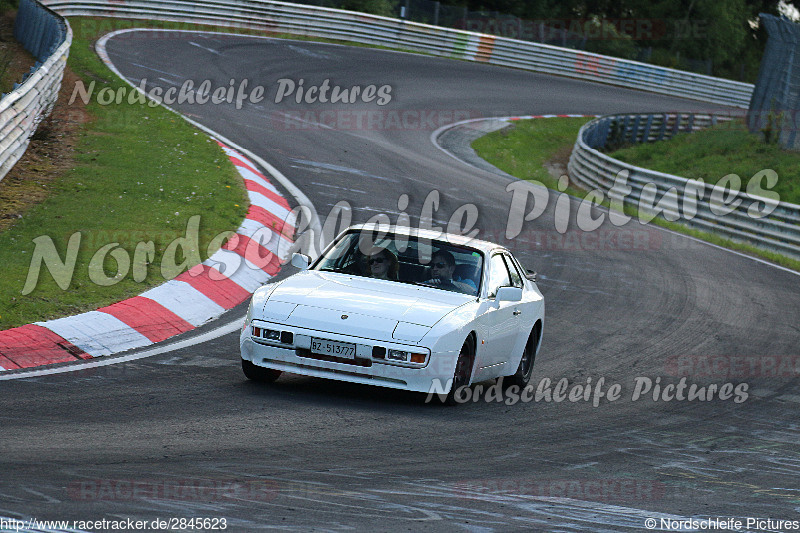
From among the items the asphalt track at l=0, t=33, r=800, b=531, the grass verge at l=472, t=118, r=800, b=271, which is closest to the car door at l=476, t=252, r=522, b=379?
the asphalt track at l=0, t=33, r=800, b=531

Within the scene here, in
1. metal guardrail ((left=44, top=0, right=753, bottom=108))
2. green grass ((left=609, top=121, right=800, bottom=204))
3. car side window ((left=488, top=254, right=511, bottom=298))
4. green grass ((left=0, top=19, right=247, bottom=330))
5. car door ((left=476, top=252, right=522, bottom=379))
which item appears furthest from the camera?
metal guardrail ((left=44, top=0, right=753, bottom=108))

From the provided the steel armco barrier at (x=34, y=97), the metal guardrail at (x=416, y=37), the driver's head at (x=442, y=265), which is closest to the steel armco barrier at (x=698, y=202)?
the steel armco barrier at (x=34, y=97)

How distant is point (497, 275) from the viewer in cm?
934

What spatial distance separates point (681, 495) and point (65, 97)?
16.2 m

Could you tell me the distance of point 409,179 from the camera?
20531 mm

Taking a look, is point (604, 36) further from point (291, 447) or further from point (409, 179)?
point (291, 447)

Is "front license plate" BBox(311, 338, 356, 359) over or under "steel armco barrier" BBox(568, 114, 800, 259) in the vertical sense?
over

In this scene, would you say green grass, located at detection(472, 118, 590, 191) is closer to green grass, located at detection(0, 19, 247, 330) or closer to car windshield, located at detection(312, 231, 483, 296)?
green grass, located at detection(0, 19, 247, 330)

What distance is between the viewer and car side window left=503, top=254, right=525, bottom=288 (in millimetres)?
9758

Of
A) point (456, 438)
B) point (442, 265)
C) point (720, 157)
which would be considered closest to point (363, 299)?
point (442, 265)

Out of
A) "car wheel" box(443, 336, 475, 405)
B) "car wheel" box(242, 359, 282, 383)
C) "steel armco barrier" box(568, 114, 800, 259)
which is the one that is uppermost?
"car wheel" box(443, 336, 475, 405)

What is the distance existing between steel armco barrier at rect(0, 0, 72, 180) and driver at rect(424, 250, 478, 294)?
6.14m

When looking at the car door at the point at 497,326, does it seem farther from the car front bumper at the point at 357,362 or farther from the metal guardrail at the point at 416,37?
the metal guardrail at the point at 416,37

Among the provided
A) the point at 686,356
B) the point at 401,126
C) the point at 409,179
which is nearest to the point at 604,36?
the point at 401,126
